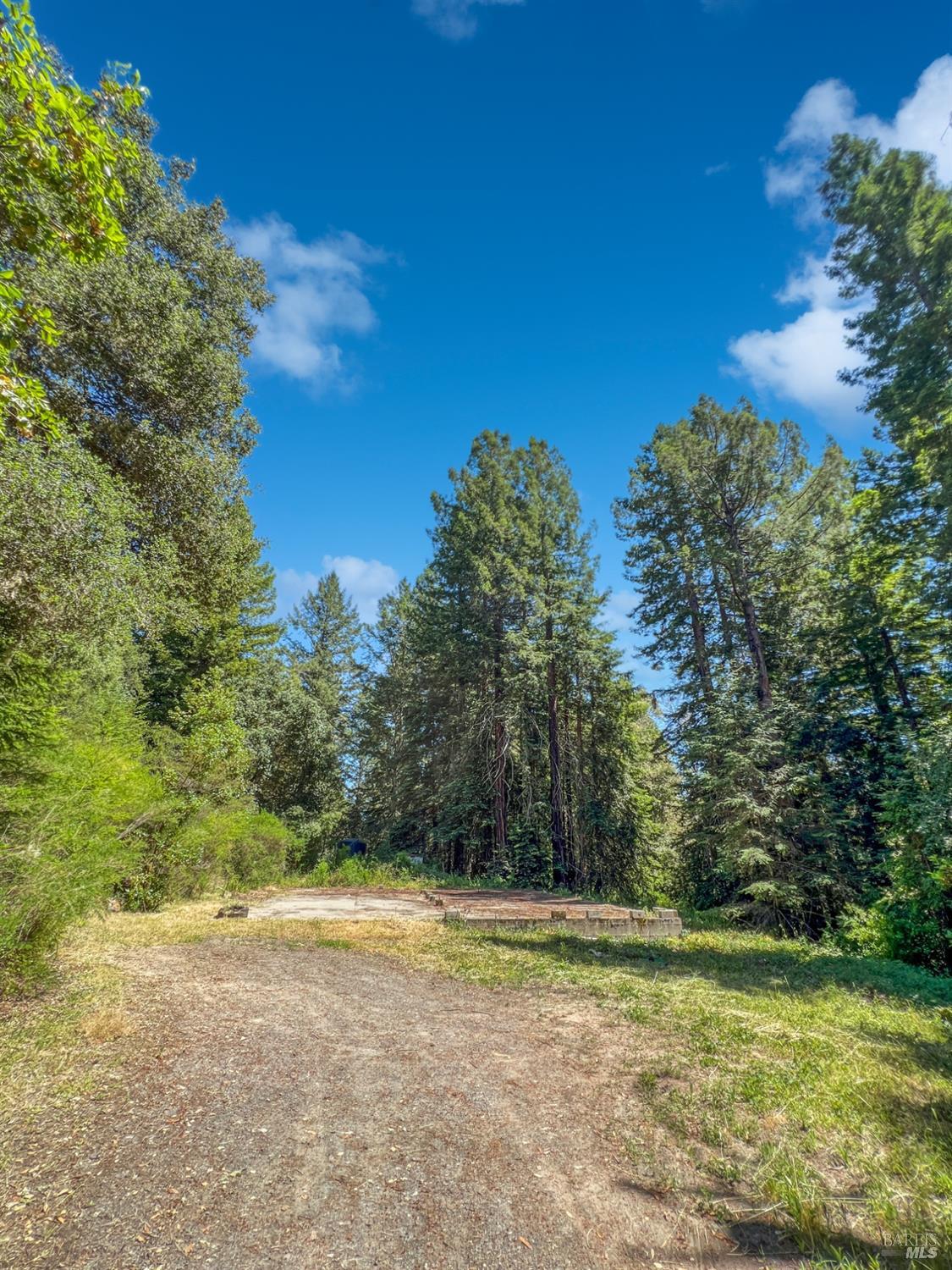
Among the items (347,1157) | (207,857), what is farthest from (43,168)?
(207,857)

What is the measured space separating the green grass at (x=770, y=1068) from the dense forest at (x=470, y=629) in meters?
2.41

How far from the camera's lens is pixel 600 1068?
3.48 metres

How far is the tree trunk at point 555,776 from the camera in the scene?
15.5 m

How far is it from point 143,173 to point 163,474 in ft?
17.9

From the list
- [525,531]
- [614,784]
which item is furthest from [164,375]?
[614,784]

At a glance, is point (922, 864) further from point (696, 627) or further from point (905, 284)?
point (905, 284)

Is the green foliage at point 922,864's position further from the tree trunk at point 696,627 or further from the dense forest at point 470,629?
the tree trunk at point 696,627

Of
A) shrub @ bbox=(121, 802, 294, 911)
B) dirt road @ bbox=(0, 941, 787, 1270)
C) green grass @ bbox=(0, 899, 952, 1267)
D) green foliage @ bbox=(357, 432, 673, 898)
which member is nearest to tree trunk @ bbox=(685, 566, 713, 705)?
green foliage @ bbox=(357, 432, 673, 898)

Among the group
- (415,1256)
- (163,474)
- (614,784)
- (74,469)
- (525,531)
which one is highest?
(525,531)

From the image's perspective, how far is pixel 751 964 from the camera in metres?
6.76

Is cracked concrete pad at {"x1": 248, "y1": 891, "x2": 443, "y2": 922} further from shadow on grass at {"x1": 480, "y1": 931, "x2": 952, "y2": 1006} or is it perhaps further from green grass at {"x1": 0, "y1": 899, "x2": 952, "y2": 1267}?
shadow on grass at {"x1": 480, "y1": 931, "x2": 952, "y2": 1006}

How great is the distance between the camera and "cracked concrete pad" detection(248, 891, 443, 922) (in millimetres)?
8859

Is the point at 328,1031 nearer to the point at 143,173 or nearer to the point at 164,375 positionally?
the point at 164,375

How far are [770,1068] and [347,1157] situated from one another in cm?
279
